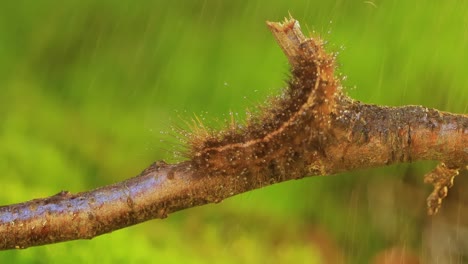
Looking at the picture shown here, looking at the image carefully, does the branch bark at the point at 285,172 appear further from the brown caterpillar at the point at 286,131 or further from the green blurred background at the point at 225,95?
the green blurred background at the point at 225,95

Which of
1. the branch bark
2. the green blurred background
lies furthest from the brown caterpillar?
the green blurred background

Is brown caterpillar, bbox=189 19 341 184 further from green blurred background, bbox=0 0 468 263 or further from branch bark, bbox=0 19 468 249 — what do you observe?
green blurred background, bbox=0 0 468 263

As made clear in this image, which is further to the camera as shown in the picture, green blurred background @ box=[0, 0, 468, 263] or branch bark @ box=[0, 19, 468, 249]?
green blurred background @ box=[0, 0, 468, 263]

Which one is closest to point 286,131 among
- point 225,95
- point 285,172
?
point 285,172

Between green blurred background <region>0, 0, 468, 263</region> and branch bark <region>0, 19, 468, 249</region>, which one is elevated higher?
green blurred background <region>0, 0, 468, 263</region>

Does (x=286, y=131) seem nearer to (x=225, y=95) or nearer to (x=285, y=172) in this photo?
(x=285, y=172)
